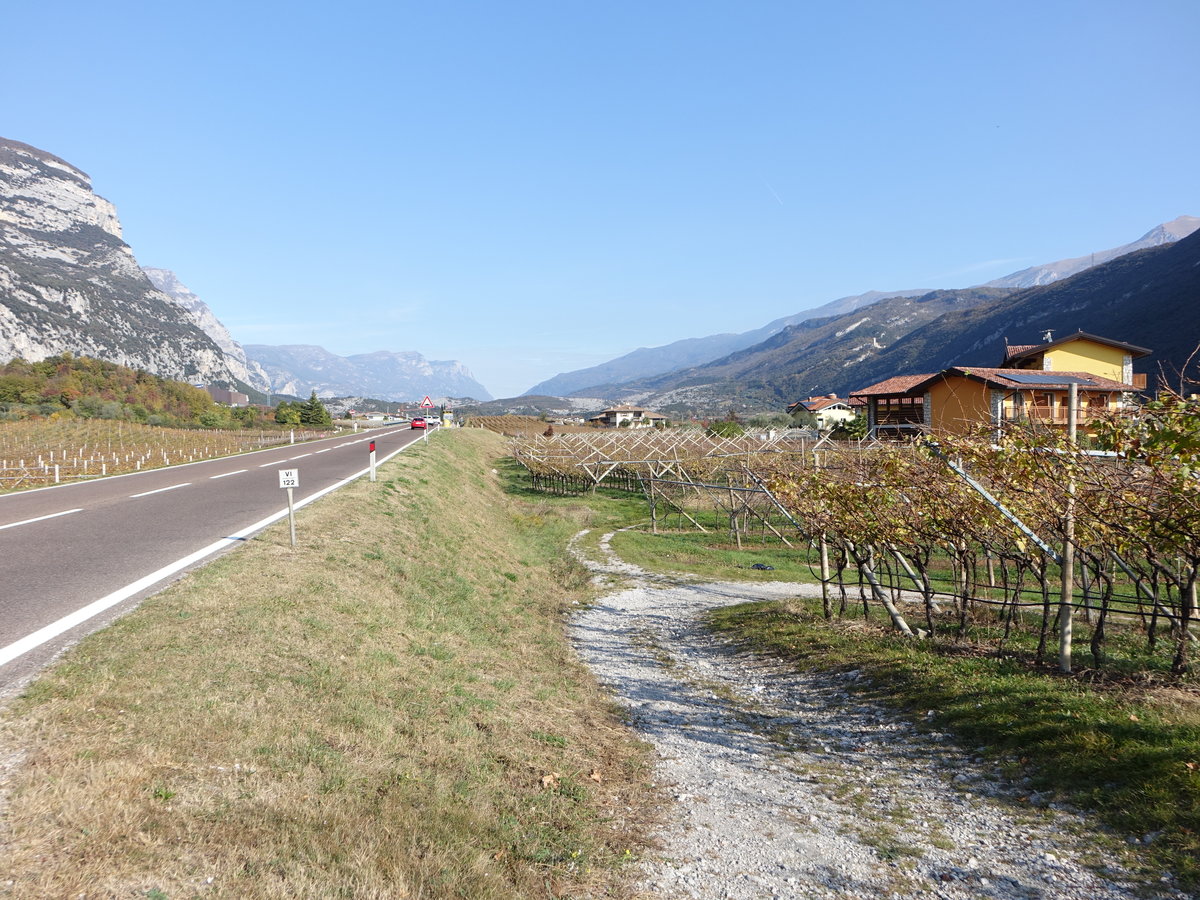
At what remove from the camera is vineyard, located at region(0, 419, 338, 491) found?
2841 centimetres

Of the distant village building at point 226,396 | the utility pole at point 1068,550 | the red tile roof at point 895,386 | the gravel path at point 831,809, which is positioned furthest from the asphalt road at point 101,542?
the distant village building at point 226,396

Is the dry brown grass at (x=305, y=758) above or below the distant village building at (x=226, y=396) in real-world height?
below

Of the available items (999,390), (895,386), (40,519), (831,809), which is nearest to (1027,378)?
(999,390)

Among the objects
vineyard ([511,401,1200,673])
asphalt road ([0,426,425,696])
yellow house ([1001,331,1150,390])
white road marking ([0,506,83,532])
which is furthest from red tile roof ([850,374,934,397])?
white road marking ([0,506,83,532])

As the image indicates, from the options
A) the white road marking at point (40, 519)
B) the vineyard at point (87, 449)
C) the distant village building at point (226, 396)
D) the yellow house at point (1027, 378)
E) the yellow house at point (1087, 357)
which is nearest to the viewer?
the white road marking at point (40, 519)

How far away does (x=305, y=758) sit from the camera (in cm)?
527

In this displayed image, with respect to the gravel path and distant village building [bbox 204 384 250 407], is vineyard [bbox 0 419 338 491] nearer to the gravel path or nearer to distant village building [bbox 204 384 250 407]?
the gravel path

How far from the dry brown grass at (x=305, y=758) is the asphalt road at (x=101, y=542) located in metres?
0.45

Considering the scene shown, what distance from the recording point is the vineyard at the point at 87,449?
28.4 metres

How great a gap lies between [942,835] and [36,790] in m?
6.52

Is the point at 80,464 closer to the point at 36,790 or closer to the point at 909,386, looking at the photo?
the point at 36,790

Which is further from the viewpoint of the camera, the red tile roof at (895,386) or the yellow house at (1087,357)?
the red tile roof at (895,386)

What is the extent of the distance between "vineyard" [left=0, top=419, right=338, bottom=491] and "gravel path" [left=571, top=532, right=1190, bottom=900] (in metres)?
26.6

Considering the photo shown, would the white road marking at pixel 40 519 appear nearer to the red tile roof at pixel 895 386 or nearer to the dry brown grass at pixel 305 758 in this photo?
the dry brown grass at pixel 305 758
